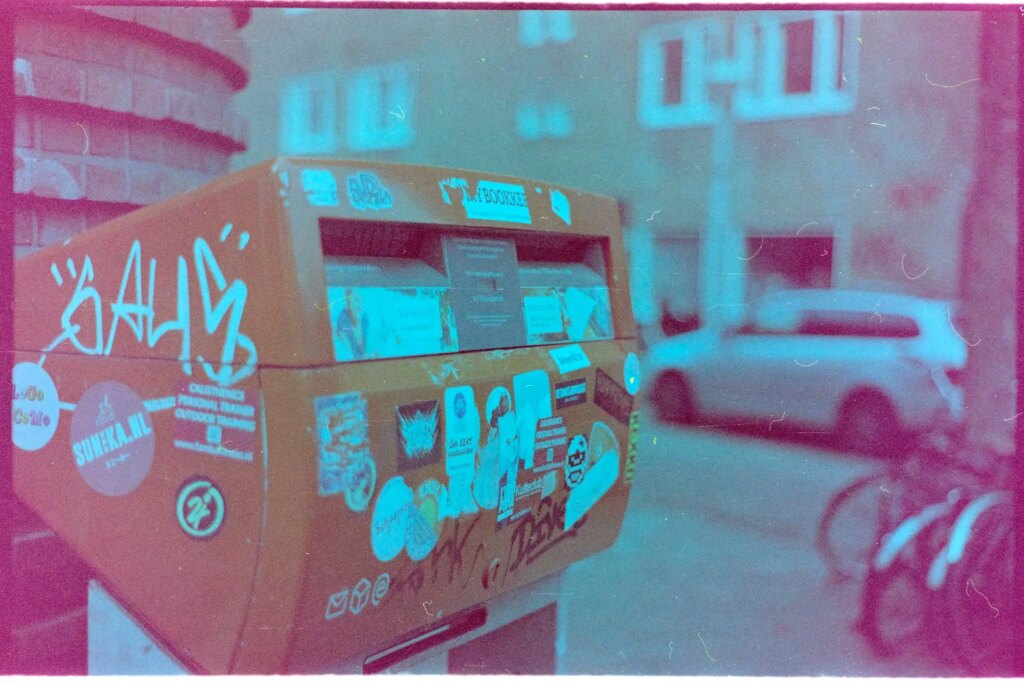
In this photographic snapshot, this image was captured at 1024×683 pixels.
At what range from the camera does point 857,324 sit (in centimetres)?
298

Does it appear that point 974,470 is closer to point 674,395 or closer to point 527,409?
point 674,395

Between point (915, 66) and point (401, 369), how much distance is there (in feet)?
6.20

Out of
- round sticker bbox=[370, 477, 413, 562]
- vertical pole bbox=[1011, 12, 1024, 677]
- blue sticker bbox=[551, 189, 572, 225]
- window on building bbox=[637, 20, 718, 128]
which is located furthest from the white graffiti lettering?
vertical pole bbox=[1011, 12, 1024, 677]

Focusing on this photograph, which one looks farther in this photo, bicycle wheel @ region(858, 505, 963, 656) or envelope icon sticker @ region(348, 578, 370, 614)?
bicycle wheel @ region(858, 505, 963, 656)

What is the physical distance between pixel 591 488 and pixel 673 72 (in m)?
1.32

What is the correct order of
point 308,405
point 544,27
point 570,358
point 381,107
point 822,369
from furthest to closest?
point 822,369
point 381,107
point 544,27
point 570,358
point 308,405

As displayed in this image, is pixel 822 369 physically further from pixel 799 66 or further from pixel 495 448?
pixel 495 448

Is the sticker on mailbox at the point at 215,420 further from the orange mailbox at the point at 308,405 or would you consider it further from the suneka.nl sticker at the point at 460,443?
the suneka.nl sticker at the point at 460,443

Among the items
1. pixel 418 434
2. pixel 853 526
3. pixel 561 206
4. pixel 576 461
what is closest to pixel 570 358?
pixel 576 461

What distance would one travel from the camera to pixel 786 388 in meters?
2.89

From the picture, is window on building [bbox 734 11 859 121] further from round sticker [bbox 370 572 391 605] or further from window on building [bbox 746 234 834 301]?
round sticker [bbox 370 572 391 605]

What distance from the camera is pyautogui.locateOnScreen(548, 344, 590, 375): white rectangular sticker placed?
6.58 feet

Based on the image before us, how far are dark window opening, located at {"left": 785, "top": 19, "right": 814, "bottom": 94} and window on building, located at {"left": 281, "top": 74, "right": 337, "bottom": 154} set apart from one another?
4.56ft

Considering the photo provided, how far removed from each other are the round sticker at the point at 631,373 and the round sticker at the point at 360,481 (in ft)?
2.77
